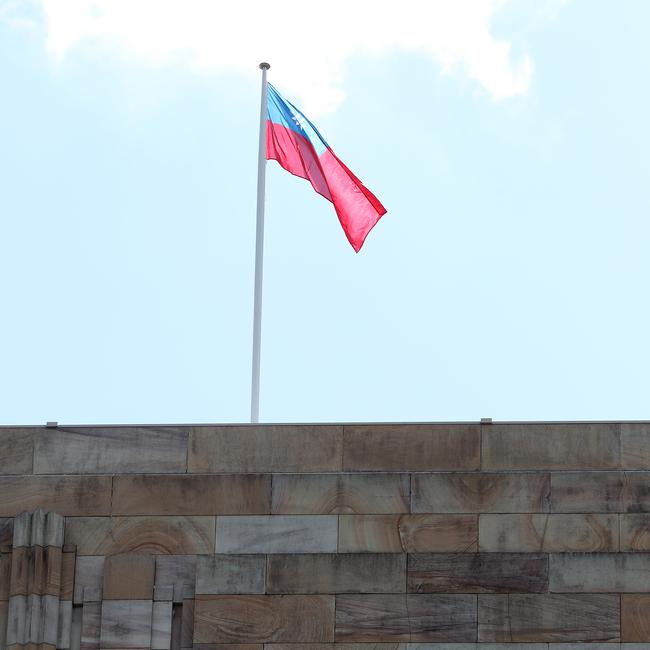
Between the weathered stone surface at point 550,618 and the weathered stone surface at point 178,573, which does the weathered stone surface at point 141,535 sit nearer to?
the weathered stone surface at point 178,573

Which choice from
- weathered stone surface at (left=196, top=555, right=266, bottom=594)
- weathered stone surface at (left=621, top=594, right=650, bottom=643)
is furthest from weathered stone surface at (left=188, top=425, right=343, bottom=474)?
weathered stone surface at (left=621, top=594, right=650, bottom=643)

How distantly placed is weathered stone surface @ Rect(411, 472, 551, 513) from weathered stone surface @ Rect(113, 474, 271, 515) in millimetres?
2435

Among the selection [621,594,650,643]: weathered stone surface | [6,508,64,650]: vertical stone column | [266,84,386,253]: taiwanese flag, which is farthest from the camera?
[266,84,386,253]: taiwanese flag

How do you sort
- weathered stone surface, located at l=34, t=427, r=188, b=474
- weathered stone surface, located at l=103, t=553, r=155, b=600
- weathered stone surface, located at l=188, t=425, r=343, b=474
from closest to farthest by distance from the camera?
weathered stone surface, located at l=103, t=553, r=155, b=600, weathered stone surface, located at l=188, t=425, r=343, b=474, weathered stone surface, located at l=34, t=427, r=188, b=474

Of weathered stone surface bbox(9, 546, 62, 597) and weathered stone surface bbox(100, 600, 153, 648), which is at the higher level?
weathered stone surface bbox(9, 546, 62, 597)

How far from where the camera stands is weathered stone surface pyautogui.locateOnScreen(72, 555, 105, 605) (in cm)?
3062

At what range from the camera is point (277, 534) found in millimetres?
30688

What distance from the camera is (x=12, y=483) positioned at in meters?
31.4

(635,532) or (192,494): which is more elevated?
(192,494)

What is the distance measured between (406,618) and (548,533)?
251 centimetres

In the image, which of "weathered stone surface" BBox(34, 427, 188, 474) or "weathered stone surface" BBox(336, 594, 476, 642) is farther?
"weathered stone surface" BBox(34, 427, 188, 474)

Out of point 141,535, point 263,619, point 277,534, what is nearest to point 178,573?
point 141,535

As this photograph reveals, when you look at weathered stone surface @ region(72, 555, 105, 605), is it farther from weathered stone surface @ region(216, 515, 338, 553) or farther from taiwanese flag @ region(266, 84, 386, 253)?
taiwanese flag @ region(266, 84, 386, 253)

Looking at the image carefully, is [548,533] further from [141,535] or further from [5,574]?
[5,574]
